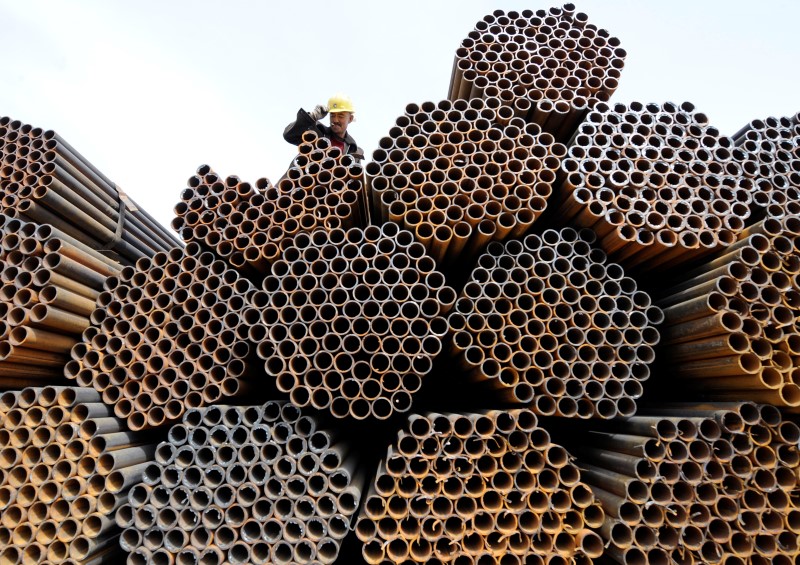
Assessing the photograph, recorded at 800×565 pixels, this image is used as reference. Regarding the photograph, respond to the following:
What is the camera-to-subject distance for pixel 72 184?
3.73 m

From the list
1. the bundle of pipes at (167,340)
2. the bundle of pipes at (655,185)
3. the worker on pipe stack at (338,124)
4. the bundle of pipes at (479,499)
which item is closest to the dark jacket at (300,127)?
the worker on pipe stack at (338,124)

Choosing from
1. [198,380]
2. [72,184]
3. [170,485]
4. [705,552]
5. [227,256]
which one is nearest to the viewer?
[705,552]

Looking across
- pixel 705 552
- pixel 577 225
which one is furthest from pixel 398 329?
pixel 705 552

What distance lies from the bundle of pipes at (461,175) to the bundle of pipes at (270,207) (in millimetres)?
211

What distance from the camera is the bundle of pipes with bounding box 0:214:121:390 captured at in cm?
302

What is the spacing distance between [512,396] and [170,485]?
180 cm

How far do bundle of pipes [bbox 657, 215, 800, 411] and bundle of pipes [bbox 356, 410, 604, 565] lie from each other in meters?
0.97

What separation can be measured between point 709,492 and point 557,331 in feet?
3.34

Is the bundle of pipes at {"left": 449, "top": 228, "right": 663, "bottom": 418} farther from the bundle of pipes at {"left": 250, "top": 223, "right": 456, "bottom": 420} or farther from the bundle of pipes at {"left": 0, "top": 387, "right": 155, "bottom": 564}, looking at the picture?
the bundle of pipes at {"left": 0, "top": 387, "right": 155, "bottom": 564}

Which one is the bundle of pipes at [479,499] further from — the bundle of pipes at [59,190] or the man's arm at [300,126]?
the man's arm at [300,126]

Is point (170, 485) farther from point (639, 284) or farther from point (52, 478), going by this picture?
point (639, 284)

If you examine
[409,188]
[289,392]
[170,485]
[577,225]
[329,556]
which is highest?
[409,188]

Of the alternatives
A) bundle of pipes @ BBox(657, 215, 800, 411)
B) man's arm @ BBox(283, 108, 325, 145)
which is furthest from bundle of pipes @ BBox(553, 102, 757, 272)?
man's arm @ BBox(283, 108, 325, 145)

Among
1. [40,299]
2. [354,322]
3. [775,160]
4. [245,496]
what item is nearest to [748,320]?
[775,160]
